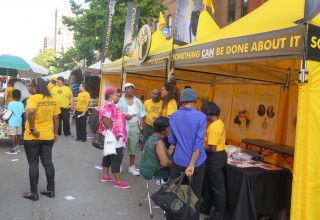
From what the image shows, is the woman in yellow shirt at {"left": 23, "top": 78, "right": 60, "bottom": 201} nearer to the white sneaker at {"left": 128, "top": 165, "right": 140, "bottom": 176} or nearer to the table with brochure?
the white sneaker at {"left": 128, "top": 165, "right": 140, "bottom": 176}

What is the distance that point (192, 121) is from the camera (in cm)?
382

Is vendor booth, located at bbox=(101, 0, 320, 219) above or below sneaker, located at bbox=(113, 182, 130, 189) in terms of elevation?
above

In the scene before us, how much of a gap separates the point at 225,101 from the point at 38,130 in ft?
Answer: 17.2

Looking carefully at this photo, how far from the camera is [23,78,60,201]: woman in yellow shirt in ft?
15.9

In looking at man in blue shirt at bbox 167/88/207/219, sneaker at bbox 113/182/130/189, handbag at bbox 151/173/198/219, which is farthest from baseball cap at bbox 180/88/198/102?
sneaker at bbox 113/182/130/189

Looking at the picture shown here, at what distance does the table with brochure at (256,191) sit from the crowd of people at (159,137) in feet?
0.50

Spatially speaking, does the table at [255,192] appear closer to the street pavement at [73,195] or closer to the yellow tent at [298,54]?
the yellow tent at [298,54]

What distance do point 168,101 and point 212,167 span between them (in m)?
1.81

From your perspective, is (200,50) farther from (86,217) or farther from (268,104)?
(86,217)

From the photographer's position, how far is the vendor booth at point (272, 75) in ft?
11.4

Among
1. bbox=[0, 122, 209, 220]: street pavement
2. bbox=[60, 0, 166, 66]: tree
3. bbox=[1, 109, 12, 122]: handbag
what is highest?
bbox=[60, 0, 166, 66]: tree

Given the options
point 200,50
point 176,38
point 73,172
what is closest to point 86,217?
point 73,172

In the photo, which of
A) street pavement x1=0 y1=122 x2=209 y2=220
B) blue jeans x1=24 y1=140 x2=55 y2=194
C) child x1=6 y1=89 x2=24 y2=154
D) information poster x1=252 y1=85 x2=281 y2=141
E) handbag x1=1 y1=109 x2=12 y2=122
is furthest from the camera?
child x1=6 y1=89 x2=24 y2=154

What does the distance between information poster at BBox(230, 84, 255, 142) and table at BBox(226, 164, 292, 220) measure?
128 inches
